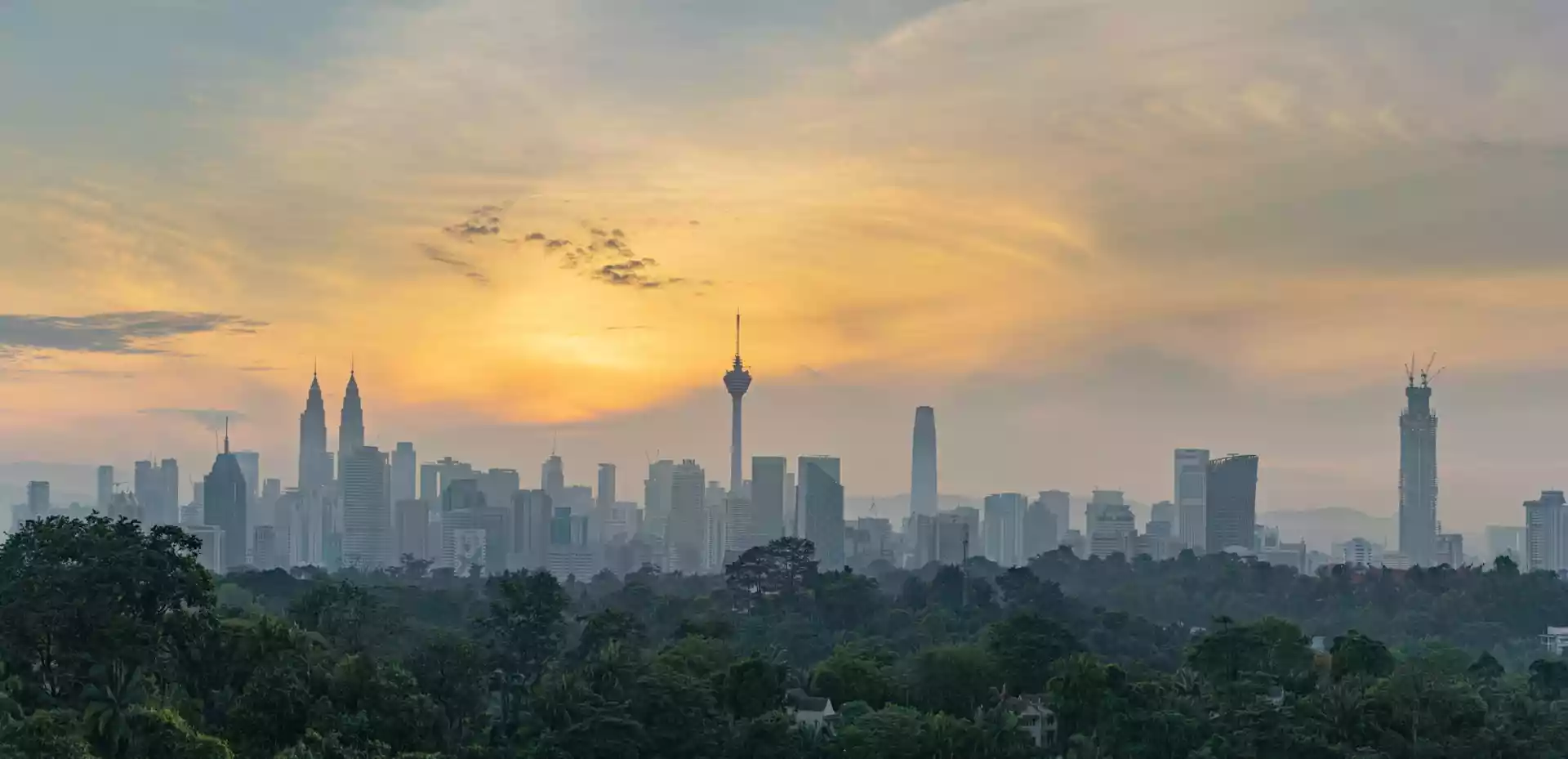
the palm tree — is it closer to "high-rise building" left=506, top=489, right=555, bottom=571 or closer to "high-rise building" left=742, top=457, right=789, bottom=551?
"high-rise building" left=506, top=489, right=555, bottom=571

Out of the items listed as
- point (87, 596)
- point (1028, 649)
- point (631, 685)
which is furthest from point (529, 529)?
point (87, 596)

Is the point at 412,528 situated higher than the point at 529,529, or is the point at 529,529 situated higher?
the point at 529,529

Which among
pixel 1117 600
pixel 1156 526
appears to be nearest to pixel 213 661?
pixel 1117 600

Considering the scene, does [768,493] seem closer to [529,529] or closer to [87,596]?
[529,529]

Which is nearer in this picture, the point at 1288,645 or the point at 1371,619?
the point at 1288,645

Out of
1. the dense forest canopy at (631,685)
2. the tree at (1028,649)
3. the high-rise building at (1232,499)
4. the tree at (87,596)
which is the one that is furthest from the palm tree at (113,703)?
the high-rise building at (1232,499)

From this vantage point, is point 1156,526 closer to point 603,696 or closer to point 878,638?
point 878,638

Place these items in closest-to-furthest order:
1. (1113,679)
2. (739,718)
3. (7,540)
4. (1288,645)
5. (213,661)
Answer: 1. (213,661)
2. (7,540)
3. (739,718)
4. (1113,679)
5. (1288,645)
